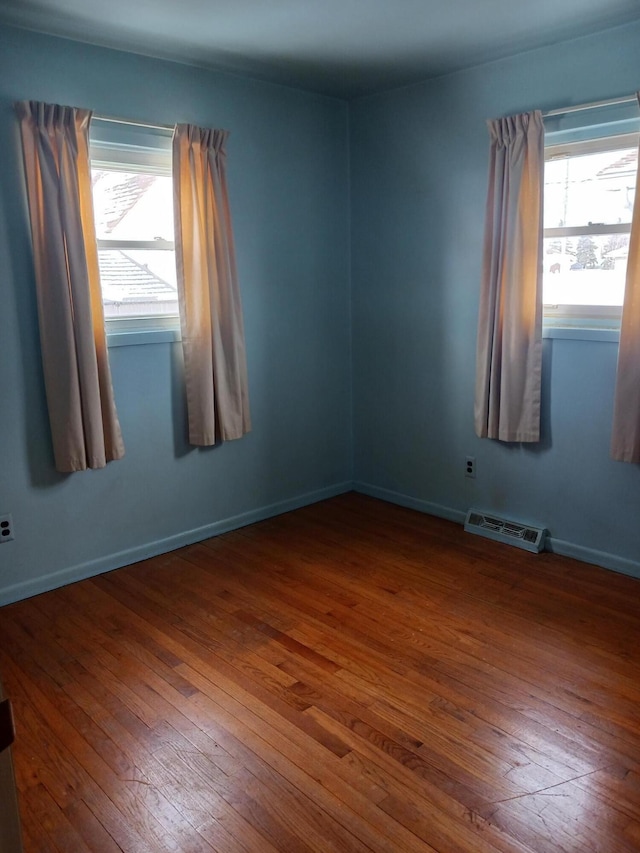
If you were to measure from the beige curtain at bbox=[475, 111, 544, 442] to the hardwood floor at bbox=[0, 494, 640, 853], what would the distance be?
2.71ft

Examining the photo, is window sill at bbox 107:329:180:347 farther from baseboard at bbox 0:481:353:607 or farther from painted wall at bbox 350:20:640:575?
painted wall at bbox 350:20:640:575

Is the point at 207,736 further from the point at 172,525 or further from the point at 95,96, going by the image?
the point at 95,96

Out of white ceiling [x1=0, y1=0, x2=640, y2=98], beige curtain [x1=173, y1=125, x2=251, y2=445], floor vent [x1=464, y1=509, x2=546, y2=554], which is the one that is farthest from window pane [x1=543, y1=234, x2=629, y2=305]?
beige curtain [x1=173, y1=125, x2=251, y2=445]

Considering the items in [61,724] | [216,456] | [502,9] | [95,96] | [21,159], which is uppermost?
[502,9]

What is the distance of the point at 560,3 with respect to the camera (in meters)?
2.72

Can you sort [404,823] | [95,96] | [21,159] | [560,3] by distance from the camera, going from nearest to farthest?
[404,823], [560,3], [21,159], [95,96]

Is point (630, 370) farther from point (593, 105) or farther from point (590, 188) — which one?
point (593, 105)

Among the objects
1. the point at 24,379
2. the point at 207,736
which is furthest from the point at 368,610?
the point at 24,379

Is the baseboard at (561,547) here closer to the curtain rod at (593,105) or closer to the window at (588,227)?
the window at (588,227)

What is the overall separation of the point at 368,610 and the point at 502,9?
263 cm

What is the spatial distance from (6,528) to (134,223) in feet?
5.27

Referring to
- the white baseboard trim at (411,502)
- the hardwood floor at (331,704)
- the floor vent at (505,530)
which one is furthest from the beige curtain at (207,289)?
the floor vent at (505,530)

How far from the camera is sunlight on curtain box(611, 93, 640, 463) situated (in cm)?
298

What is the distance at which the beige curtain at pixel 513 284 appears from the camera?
10.8ft
